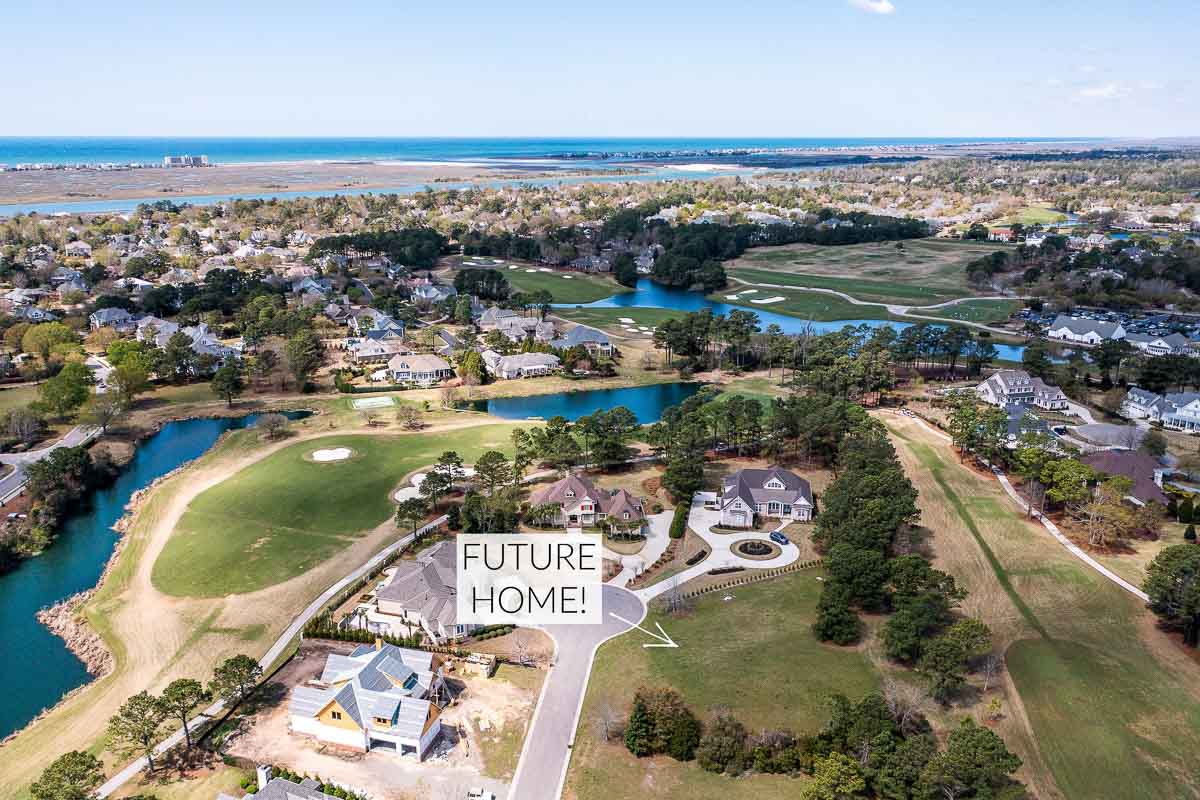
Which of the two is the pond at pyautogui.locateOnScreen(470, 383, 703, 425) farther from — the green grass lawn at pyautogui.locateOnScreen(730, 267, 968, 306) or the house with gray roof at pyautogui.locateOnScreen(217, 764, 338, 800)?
the green grass lawn at pyautogui.locateOnScreen(730, 267, 968, 306)

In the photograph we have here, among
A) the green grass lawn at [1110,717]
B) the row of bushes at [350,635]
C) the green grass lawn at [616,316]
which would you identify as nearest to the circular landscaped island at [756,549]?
the green grass lawn at [1110,717]

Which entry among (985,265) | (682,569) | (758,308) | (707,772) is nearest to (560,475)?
(682,569)

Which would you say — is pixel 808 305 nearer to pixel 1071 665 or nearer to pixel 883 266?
pixel 883 266

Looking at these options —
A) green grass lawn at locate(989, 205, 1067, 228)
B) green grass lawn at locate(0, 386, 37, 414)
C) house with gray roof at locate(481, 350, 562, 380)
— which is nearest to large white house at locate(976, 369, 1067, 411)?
house with gray roof at locate(481, 350, 562, 380)

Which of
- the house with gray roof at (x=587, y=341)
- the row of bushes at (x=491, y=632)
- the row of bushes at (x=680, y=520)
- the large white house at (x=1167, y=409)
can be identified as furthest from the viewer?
the house with gray roof at (x=587, y=341)

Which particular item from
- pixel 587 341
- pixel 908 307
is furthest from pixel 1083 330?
pixel 587 341

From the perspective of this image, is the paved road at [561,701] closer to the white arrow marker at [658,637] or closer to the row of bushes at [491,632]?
the white arrow marker at [658,637]

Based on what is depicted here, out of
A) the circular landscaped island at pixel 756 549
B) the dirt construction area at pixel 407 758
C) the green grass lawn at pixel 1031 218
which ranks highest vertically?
the green grass lawn at pixel 1031 218
